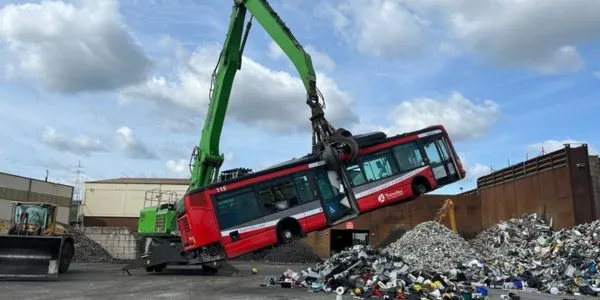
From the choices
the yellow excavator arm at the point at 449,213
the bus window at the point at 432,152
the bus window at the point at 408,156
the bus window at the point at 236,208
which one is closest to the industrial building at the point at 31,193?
the yellow excavator arm at the point at 449,213

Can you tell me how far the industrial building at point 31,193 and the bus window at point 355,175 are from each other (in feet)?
127

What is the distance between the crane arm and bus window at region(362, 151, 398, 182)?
1081mm

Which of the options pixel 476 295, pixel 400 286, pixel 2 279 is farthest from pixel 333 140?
pixel 2 279

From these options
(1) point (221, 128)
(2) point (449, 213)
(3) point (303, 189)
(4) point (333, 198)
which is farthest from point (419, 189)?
(2) point (449, 213)

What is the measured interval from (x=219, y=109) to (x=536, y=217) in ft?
55.9

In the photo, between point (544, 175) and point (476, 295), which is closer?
point (476, 295)

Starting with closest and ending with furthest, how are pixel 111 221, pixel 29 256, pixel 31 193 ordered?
pixel 29 256, pixel 31 193, pixel 111 221

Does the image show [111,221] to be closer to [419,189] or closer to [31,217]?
[31,217]

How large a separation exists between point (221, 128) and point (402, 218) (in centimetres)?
2008

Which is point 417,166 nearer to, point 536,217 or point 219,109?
point 219,109

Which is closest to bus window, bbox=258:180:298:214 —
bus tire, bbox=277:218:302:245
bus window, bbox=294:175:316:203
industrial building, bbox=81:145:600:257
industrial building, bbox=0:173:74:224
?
bus window, bbox=294:175:316:203

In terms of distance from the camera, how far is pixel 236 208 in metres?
13.9

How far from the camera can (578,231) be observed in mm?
21234

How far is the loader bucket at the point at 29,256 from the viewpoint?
53.9 ft
